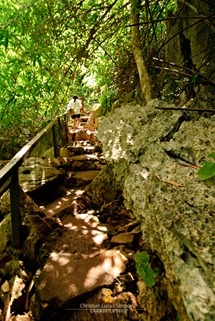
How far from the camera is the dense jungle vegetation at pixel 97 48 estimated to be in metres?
2.57

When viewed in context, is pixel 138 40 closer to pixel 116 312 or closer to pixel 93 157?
pixel 93 157

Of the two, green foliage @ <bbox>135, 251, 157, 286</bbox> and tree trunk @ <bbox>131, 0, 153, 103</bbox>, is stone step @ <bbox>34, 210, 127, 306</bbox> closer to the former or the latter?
green foliage @ <bbox>135, 251, 157, 286</bbox>

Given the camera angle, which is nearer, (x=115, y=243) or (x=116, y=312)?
(x=116, y=312)

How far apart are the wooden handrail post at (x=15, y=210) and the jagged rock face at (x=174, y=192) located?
1.14 metres

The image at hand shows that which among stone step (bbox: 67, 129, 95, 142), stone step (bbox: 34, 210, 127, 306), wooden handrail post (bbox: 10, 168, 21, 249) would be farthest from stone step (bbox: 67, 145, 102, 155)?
wooden handrail post (bbox: 10, 168, 21, 249)

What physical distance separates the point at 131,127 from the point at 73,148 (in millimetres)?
3953

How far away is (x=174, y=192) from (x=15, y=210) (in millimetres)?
1837

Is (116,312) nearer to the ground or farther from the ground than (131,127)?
nearer to the ground

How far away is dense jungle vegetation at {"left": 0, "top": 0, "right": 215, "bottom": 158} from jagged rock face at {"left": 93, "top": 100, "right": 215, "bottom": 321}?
603mm

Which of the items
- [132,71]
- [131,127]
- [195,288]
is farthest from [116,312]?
[132,71]

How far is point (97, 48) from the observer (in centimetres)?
408

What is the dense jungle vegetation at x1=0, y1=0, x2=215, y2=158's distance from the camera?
2570 millimetres

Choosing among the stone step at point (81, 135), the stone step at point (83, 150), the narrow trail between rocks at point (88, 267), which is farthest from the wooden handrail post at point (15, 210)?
the stone step at point (81, 135)

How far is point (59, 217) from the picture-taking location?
10.7 feet
